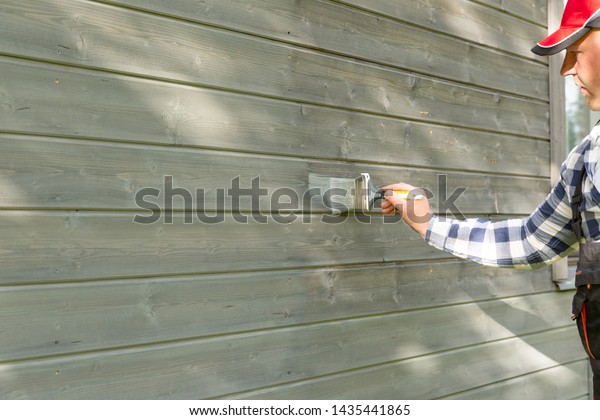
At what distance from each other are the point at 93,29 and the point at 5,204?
54 cm

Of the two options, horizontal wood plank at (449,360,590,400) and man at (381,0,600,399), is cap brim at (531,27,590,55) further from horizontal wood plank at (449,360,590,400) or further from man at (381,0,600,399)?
horizontal wood plank at (449,360,590,400)

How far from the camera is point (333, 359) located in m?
2.32

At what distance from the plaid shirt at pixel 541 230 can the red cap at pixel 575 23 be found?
0.84 feet

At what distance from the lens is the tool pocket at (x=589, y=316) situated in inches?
65.8

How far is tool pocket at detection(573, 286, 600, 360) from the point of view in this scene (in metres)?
1.67

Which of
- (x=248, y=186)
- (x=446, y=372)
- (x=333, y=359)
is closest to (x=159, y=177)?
(x=248, y=186)

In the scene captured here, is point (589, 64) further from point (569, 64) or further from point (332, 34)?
point (332, 34)

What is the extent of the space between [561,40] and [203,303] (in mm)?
1276

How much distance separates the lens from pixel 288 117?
7.20 ft

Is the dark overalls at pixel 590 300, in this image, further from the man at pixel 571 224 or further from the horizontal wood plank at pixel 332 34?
the horizontal wood plank at pixel 332 34

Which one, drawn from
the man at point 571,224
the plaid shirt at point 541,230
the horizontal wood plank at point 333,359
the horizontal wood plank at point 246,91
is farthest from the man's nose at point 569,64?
the horizontal wood plank at point 333,359

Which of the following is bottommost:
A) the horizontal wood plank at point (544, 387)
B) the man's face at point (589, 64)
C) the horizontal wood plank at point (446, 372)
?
the horizontal wood plank at point (544, 387)

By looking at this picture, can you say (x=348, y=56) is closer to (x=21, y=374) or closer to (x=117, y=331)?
(x=117, y=331)

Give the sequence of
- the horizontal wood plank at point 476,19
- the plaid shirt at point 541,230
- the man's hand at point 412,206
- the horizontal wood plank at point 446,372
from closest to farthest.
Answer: the plaid shirt at point 541,230
the man's hand at point 412,206
the horizontal wood plank at point 446,372
the horizontal wood plank at point 476,19
